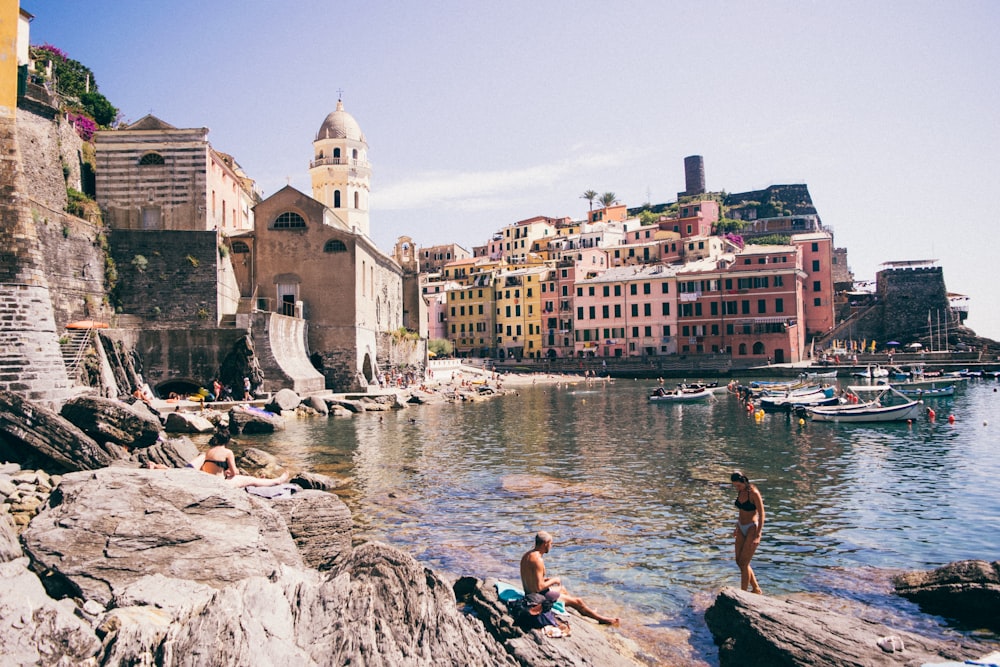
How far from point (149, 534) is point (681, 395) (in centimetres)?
3883

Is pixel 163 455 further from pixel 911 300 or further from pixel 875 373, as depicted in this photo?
pixel 911 300

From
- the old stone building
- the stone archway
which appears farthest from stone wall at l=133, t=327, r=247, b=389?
the stone archway

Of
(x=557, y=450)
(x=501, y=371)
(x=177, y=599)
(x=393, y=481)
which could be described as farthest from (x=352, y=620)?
(x=501, y=371)

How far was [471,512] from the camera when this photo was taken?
15.2 m

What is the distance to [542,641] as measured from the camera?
7320 mm

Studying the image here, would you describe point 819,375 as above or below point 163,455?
below

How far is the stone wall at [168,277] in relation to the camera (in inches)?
1410

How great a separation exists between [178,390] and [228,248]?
33.0 feet

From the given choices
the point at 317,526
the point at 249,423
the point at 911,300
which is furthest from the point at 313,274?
the point at 911,300

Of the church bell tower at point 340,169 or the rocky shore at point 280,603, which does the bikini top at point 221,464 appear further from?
the church bell tower at point 340,169

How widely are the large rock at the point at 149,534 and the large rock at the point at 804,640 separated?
5546 mm

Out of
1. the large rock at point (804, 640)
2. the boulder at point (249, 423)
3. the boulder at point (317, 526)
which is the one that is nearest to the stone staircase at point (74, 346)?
the boulder at point (249, 423)

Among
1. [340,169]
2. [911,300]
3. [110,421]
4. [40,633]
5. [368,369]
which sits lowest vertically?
[40,633]

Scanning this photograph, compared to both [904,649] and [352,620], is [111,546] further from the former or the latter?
[904,649]
